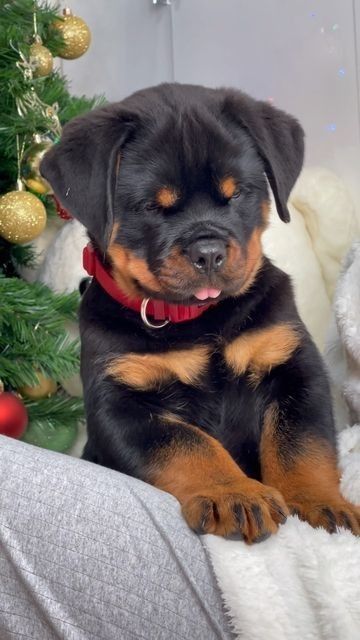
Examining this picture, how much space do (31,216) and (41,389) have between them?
0.55m

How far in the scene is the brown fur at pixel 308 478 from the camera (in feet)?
4.72

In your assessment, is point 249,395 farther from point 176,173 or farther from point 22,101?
point 22,101

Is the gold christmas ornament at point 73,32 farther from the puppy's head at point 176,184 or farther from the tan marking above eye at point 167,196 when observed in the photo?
the tan marking above eye at point 167,196

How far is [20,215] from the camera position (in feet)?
7.81

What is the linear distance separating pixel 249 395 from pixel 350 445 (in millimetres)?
298

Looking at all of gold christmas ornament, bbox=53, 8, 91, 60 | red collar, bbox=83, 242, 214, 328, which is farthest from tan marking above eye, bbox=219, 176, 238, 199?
gold christmas ornament, bbox=53, 8, 91, 60

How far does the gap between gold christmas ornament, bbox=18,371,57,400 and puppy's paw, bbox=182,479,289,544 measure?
4.16ft

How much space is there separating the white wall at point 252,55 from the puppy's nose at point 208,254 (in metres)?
1.36

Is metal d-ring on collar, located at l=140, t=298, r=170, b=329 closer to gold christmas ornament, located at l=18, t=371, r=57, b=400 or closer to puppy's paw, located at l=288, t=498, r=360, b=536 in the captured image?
puppy's paw, located at l=288, t=498, r=360, b=536

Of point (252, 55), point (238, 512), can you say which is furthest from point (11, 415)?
point (252, 55)

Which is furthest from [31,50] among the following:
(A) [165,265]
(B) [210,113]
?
(A) [165,265]

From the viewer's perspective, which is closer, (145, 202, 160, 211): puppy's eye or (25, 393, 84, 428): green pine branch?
(145, 202, 160, 211): puppy's eye

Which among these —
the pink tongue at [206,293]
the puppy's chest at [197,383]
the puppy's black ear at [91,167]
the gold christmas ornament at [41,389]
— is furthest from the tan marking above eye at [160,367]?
the gold christmas ornament at [41,389]

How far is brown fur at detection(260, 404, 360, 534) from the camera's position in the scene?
1.44 m
